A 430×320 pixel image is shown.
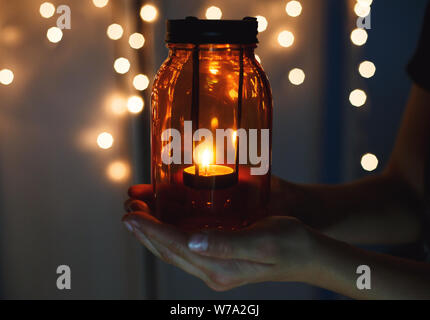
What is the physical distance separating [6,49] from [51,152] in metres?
0.24

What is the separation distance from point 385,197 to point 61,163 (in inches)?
28.1

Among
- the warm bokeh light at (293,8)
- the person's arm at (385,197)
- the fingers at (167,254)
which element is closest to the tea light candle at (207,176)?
the fingers at (167,254)

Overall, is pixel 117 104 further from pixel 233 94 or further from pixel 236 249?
pixel 236 249

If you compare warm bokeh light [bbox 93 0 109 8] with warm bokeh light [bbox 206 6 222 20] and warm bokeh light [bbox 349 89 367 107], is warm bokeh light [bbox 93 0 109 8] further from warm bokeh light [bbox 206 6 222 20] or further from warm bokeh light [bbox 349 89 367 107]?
warm bokeh light [bbox 349 89 367 107]

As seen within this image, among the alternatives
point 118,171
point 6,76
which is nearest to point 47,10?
point 6,76

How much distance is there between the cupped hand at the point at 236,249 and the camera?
0.55 m

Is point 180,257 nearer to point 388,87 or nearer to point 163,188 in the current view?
point 163,188

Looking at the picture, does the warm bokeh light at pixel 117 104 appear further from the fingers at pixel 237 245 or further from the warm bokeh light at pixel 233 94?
the fingers at pixel 237 245

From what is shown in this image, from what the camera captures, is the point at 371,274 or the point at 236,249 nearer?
the point at 236,249

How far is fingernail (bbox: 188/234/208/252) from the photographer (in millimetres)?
543

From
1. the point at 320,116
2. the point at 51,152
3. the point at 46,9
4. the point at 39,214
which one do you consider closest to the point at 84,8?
the point at 46,9

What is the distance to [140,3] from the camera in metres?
1.00

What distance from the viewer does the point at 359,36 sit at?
1071mm

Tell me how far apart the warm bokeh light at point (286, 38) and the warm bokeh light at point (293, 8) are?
1.7 inches
